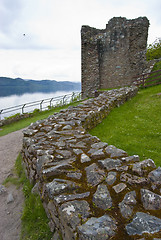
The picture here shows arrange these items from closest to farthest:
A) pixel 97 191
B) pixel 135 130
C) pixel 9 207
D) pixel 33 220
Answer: pixel 97 191 < pixel 33 220 < pixel 9 207 < pixel 135 130

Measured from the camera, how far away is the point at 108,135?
6875 mm

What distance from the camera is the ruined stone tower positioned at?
65.2 feet

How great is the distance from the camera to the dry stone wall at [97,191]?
6.95 ft

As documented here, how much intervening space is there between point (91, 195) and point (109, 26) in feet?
76.4

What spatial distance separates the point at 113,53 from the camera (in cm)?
2150

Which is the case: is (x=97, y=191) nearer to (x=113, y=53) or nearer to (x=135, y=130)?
(x=135, y=130)

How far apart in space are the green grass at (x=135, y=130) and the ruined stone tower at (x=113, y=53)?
11096 millimetres

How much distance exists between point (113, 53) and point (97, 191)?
21.8 meters

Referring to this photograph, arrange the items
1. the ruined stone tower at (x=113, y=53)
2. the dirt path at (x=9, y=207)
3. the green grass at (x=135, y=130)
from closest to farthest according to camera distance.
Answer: the dirt path at (x=9, y=207) < the green grass at (x=135, y=130) < the ruined stone tower at (x=113, y=53)

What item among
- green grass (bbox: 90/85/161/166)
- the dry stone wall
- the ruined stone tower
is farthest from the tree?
the dry stone wall

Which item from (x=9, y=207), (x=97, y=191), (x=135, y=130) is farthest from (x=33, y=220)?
(x=135, y=130)

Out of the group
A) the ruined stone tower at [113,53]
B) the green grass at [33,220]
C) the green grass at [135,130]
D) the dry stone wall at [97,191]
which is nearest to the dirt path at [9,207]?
the green grass at [33,220]

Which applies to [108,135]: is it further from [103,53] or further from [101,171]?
[103,53]

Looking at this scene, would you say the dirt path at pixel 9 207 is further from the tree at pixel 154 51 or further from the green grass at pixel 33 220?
the tree at pixel 154 51
